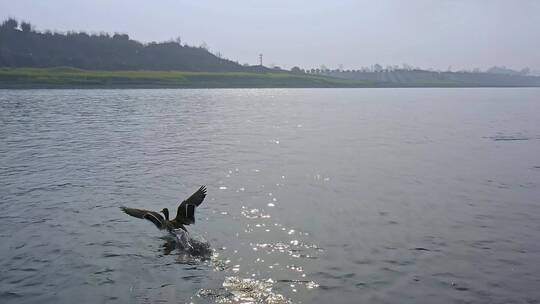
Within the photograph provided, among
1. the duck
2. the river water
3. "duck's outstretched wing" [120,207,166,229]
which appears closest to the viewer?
the river water

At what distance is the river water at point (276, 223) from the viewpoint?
1247cm

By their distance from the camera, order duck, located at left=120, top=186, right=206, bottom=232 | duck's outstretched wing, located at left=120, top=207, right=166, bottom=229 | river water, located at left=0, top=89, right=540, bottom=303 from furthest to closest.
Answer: duck, located at left=120, top=186, right=206, bottom=232 < duck's outstretched wing, located at left=120, top=207, right=166, bottom=229 < river water, located at left=0, top=89, right=540, bottom=303

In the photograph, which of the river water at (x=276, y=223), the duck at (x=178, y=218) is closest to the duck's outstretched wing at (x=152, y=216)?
the duck at (x=178, y=218)

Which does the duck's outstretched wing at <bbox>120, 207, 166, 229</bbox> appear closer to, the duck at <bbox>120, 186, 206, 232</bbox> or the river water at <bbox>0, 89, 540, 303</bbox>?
the duck at <bbox>120, 186, 206, 232</bbox>

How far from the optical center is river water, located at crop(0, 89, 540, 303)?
1247 centimetres

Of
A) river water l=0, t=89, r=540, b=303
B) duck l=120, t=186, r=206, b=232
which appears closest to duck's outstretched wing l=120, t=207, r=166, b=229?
duck l=120, t=186, r=206, b=232

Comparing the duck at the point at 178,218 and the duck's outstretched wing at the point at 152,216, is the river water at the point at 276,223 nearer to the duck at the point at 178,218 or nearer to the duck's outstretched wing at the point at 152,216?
the duck at the point at 178,218

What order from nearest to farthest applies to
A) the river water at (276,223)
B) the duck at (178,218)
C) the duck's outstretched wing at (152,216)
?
1. the river water at (276,223)
2. the duck's outstretched wing at (152,216)
3. the duck at (178,218)

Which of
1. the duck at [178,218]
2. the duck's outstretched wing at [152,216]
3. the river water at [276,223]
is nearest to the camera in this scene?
the river water at [276,223]

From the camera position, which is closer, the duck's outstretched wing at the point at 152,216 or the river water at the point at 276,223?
the river water at the point at 276,223

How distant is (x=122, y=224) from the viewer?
17.4 metres

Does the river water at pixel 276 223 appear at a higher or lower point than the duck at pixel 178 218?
lower

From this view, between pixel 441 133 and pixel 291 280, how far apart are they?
3951cm

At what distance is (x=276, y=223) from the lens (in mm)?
17828
